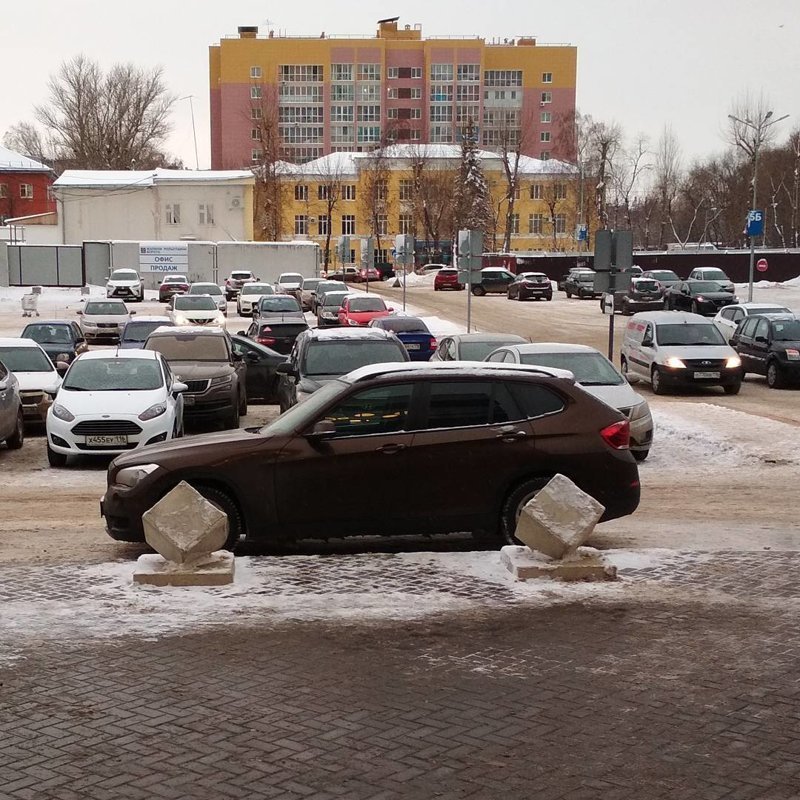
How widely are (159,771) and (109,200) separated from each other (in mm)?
80645

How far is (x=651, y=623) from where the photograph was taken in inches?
301

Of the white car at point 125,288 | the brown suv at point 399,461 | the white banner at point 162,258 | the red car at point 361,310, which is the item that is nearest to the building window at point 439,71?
the white banner at point 162,258

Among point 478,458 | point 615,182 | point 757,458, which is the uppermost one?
point 615,182

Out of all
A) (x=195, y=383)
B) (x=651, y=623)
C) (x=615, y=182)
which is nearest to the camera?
(x=651, y=623)

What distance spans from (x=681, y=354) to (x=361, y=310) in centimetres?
1621

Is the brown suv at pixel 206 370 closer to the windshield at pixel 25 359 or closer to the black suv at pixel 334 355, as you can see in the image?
the black suv at pixel 334 355

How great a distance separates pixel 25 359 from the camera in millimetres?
20031

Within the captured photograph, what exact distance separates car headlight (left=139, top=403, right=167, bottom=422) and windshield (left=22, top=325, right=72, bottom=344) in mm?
12661

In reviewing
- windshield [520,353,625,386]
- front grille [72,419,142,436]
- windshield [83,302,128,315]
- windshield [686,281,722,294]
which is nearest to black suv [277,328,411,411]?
windshield [520,353,625,386]

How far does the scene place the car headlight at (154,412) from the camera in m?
15.1

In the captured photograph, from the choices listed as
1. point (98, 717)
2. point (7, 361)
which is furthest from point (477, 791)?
point (7, 361)

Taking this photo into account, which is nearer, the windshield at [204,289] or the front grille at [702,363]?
the front grille at [702,363]

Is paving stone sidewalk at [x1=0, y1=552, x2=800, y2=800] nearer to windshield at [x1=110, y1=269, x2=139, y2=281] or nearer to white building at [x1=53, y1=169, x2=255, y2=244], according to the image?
windshield at [x1=110, y1=269, x2=139, y2=281]

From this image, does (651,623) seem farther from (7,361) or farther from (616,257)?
(7,361)
